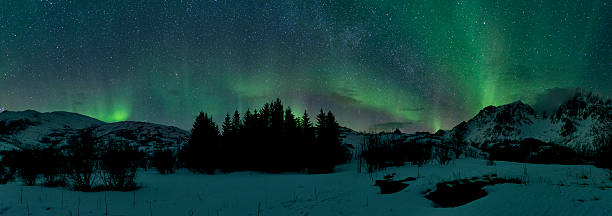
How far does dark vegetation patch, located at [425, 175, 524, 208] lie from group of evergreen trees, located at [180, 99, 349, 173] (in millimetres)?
28377

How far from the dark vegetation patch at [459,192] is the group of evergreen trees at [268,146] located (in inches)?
1117

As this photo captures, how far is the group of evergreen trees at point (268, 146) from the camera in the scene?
36.4 meters

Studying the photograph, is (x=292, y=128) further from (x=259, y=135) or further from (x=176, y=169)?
(x=176, y=169)

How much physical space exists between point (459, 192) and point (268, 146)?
30.5 meters

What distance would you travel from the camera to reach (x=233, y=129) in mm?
41531

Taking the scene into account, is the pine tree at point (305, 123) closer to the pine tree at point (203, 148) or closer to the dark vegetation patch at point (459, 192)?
the pine tree at point (203, 148)

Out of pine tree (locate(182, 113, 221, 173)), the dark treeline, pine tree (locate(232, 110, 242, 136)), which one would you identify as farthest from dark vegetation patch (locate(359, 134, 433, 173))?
pine tree (locate(232, 110, 242, 136))

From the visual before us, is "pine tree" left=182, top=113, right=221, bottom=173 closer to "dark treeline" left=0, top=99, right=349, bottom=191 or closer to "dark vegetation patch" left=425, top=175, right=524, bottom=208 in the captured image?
"dark treeline" left=0, top=99, right=349, bottom=191

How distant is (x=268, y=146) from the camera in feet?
121

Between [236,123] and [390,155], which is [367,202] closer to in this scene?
[390,155]

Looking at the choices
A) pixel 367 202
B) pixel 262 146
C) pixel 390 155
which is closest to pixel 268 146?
pixel 262 146

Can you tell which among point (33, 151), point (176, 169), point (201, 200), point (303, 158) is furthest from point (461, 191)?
point (176, 169)

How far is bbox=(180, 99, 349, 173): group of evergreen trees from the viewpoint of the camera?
36.4m

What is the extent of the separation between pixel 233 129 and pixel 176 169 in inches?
386
